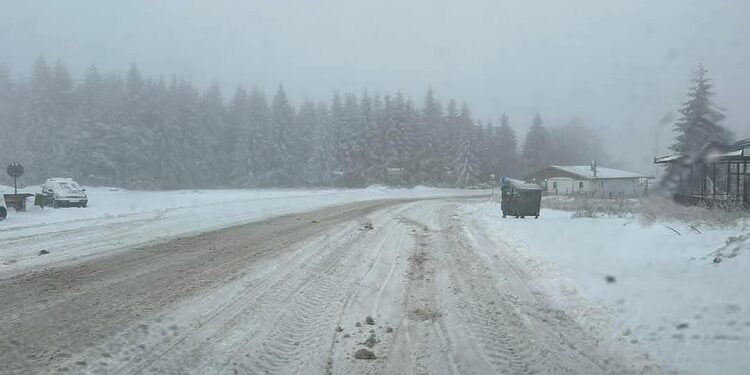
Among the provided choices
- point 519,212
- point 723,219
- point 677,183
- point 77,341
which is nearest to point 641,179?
point 677,183

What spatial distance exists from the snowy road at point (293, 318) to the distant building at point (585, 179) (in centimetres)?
6004

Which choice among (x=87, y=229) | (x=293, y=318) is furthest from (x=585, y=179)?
(x=293, y=318)

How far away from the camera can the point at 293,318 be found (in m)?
6.25

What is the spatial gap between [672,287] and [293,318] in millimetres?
4623

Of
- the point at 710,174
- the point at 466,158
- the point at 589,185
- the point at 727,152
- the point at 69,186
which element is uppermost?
the point at 466,158

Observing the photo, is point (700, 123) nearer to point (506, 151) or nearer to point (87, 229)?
point (87, 229)

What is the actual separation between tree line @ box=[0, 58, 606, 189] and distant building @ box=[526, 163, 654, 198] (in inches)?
90.8

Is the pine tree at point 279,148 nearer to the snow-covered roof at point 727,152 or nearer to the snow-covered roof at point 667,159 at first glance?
the snow-covered roof at point 667,159

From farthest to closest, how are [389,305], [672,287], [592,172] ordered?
[592,172]
[389,305]
[672,287]

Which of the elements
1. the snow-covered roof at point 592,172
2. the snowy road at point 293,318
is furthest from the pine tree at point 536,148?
the snowy road at point 293,318

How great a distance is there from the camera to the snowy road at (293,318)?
4832mm

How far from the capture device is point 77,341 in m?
5.27

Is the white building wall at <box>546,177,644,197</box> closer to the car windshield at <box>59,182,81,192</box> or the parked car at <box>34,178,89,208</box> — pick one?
the car windshield at <box>59,182,81,192</box>

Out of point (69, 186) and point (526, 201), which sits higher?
point (69, 186)
